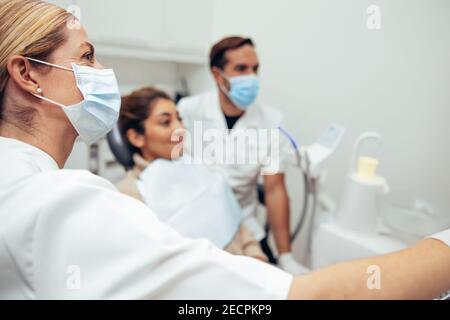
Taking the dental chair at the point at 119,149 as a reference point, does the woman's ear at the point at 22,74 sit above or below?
above

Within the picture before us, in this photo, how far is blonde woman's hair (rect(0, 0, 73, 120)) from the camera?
52cm

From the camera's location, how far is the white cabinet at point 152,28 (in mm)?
1111

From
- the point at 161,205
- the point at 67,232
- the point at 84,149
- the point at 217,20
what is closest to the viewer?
the point at 67,232

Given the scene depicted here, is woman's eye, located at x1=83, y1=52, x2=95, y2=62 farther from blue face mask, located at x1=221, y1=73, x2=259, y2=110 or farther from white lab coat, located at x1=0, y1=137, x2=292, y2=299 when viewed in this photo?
blue face mask, located at x1=221, y1=73, x2=259, y2=110

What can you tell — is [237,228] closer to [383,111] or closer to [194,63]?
[383,111]

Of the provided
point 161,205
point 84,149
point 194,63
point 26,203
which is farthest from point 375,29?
point 194,63

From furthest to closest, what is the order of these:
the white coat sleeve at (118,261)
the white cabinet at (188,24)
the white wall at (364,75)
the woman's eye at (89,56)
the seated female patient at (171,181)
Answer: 1. the white cabinet at (188,24)
2. the seated female patient at (171,181)
3. the white wall at (364,75)
4. the woman's eye at (89,56)
5. the white coat sleeve at (118,261)

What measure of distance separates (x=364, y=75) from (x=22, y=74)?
107 centimetres

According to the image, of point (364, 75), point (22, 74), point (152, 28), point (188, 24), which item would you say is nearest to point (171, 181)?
point (22, 74)

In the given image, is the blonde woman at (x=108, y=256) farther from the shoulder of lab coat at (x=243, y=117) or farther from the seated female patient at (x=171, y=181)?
the shoulder of lab coat at (x=243, y=117)

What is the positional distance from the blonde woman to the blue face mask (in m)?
0.87

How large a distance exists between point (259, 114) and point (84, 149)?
80cm

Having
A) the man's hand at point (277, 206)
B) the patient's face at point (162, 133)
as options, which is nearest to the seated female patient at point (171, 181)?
the patient's face at point (162, 133)

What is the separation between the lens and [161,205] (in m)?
1.04
